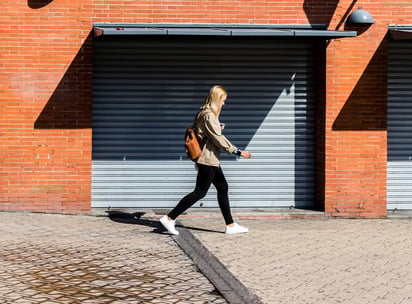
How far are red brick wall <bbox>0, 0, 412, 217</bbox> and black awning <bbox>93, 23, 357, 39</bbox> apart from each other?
0.60 ft

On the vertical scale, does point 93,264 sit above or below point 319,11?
below

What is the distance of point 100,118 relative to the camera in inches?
555

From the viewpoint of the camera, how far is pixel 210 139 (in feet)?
38.4

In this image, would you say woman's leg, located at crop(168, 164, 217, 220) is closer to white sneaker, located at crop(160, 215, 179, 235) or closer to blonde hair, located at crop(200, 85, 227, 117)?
white sneaker, located at crop(160, 215, 179, 235)

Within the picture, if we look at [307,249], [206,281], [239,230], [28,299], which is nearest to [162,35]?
[239,230]

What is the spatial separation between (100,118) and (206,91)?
1.64m

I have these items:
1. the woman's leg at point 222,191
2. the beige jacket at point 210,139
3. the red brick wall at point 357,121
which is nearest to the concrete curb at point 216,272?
the woman's leg at point 222,191

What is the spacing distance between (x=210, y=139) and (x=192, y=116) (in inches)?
103

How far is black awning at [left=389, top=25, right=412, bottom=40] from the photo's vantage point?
43.4 feet

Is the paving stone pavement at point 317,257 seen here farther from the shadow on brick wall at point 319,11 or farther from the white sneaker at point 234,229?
the shadow on brick wall at point 319,11

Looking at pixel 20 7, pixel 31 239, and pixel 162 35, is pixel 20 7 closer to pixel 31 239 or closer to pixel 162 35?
pixel 162 35

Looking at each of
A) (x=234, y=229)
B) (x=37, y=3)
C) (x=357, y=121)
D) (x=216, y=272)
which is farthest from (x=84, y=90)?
(x=216, y=272)

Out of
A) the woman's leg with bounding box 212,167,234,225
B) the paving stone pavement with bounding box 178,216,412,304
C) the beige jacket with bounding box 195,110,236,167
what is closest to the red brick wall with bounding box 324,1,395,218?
the paving stone pavement with bounding box 178,216,412,304

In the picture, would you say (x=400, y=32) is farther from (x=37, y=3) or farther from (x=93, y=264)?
(x=93, y=264)
